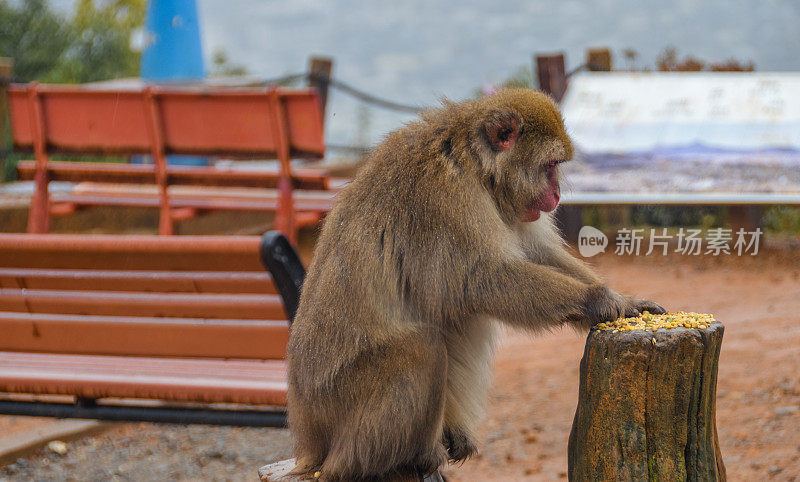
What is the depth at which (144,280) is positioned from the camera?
2.94 m

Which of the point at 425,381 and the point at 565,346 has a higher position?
the point at 425,381

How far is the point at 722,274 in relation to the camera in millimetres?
7188

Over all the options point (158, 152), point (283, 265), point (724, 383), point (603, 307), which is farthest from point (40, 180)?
point (603, 307)

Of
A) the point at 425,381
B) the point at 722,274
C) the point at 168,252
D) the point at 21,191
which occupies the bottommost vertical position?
the point at 722,274

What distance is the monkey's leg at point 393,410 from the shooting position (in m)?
2.32

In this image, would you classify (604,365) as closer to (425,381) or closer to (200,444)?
(425,381)

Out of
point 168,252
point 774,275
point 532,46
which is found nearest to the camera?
point 168,252

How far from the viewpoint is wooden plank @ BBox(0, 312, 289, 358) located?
305cm

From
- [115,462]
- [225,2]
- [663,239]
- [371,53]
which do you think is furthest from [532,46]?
[115,462]

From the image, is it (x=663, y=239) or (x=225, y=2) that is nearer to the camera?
(x=663, y=239)

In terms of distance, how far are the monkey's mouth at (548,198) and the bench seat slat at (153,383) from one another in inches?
38.4

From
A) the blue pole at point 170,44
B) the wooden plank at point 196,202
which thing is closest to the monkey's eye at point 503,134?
the wooden plank at point 196,202

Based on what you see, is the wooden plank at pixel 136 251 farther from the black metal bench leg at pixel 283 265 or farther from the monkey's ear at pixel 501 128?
the monkey's ear at pixel 501 128

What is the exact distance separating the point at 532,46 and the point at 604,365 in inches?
1277
